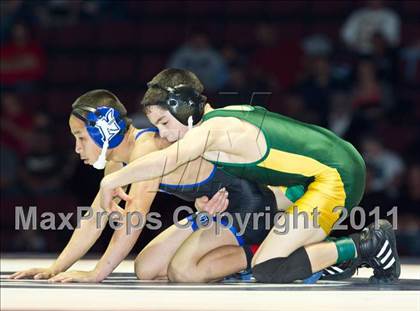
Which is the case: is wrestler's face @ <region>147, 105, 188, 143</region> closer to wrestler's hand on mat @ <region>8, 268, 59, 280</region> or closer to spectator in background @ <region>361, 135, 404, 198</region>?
wrestler's hand on mat @ <region>8, 268, 59, 280</region>

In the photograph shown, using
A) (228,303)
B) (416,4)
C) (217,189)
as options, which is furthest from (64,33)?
(228,303)

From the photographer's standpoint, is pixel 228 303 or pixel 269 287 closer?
pixel 228 303

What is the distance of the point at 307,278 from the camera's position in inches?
194

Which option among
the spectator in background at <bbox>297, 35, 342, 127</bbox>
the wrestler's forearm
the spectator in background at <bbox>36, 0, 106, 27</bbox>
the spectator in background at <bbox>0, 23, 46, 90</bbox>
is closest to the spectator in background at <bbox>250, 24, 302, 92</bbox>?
the spectator in background at <bbox>297, 35, 342, 127</bbox>

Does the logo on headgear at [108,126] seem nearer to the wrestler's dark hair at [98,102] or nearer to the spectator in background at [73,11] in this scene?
the wrestler's dark hair at [98,102]

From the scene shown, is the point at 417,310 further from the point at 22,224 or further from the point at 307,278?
the point at 22,224

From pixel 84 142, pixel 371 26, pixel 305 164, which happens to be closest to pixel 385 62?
pixel 371 26

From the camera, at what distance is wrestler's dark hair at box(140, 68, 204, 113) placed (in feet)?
15.4

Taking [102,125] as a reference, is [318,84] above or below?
above

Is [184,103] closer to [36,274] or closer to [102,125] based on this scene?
[102,125]

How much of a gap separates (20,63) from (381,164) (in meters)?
3.21

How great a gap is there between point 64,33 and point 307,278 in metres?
5.51

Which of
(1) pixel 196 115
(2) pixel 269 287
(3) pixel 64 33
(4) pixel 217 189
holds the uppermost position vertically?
(3) pixel 64 33

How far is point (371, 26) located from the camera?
923cm
